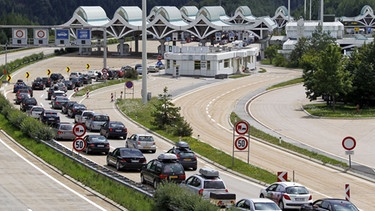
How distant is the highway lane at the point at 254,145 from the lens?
4184cm

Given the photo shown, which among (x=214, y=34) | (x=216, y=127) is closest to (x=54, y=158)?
(x=216, y=127)

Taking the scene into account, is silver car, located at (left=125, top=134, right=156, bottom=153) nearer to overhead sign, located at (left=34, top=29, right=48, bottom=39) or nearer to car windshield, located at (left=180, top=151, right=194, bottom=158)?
car windshield, located at (left=180, top=151, right=194, bottom=158)

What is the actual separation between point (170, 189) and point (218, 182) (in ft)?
12.1

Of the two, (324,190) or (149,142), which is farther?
(149,142)

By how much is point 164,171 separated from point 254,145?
75.1ft

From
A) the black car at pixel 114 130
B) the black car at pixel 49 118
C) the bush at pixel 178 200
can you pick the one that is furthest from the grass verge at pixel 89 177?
the black car at pixel 114 130

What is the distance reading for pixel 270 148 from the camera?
57.0m

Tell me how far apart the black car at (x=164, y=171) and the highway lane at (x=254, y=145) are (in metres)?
6.62

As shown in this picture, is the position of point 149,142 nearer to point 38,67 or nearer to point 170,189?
point 170,189

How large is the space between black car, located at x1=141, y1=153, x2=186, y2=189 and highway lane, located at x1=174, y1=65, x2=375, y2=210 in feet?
21.7

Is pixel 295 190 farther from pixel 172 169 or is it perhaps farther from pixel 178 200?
pixel 178 200

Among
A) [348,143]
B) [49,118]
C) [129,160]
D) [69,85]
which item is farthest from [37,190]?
[69,85]

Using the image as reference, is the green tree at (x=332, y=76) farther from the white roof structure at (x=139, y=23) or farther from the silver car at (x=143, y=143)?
the white roof structure at (x=139, y=23)

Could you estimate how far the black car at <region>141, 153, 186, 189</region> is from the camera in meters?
35.5
